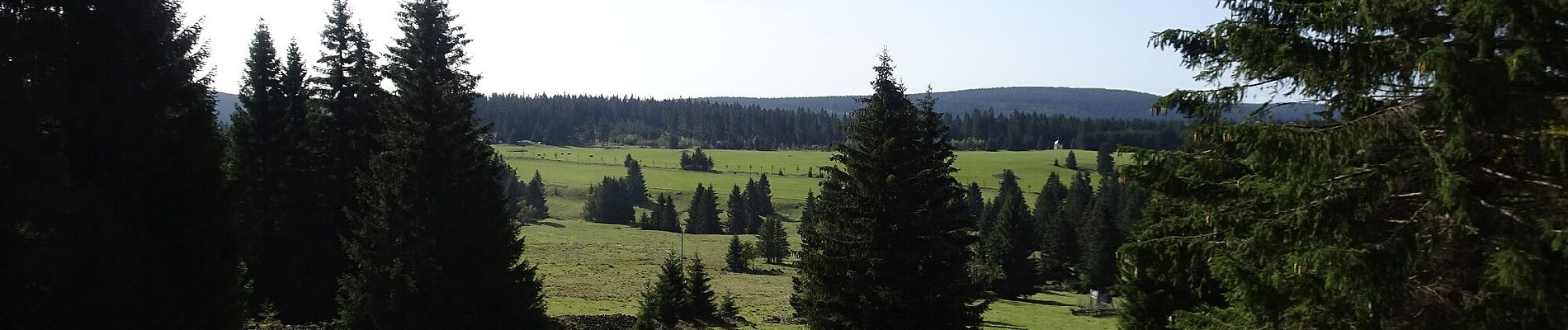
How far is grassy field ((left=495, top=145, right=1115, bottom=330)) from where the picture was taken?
1716 inches

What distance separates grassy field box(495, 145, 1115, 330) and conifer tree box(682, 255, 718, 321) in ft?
3.17

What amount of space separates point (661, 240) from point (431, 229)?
2946 inches

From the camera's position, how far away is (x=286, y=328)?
69.2ft

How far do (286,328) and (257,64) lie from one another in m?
7.36

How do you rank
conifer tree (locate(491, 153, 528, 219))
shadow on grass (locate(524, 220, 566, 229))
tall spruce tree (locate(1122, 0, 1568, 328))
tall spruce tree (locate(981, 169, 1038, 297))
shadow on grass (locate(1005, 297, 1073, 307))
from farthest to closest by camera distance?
1. shadow on grass (locate(524, 220, 566, 229))
2. conifer tree (locate(491, 153, 528, 219))
3. tall spruce tree (locate(981, 169, 1038, 297))
4. shadow on grass (locate(1005, 297, 1073, 307))
5. tall spruce tree (locate(1122, 0, 1568, 328))

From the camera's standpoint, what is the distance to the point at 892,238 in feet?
58.5

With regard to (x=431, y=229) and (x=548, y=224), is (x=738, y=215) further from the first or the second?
(x=431, y=229)

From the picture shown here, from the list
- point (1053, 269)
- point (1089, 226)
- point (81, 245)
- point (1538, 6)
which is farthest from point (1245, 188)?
point (1053, 269)

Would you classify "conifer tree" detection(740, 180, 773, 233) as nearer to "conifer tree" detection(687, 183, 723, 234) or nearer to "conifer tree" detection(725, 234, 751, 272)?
"conifer tree" detection(687, 183, 723, 234)

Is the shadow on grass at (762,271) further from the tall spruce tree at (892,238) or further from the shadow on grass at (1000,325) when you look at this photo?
the tall spruce tree at (892,238)

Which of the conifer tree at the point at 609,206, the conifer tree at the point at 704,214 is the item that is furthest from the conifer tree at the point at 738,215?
the conifer tree at the point at 609,206

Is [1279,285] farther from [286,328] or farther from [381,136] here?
[286,328]

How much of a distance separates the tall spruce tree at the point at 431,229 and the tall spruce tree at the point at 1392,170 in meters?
13.9

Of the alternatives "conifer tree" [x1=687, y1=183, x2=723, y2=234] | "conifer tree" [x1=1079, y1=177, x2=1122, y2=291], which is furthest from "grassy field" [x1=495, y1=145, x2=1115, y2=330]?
"conifer tree" [x1=687, y1=183, x2=723, y2=234]
